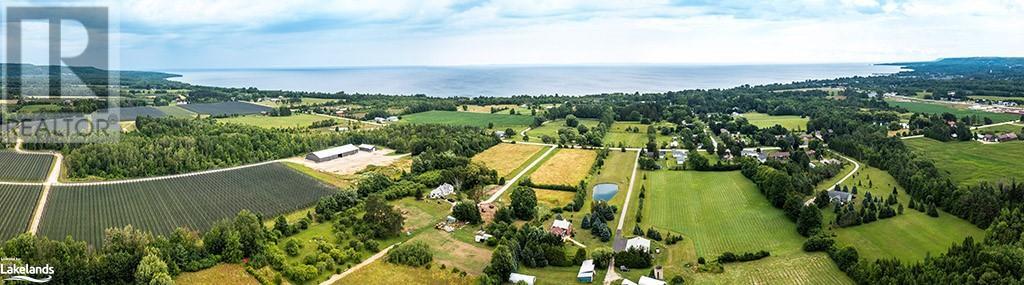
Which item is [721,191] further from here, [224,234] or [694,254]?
[224,234]

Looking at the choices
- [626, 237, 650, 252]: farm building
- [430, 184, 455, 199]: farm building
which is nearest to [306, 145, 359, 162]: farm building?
[430, 184, 455, 199]: farm building

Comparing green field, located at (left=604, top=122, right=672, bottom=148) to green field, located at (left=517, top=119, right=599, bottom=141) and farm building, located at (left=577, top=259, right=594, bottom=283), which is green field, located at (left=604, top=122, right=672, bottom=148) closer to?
green field, located at (left=517, top=119, right=599, bottom=141)

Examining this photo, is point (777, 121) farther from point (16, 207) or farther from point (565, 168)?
point (16, 207)

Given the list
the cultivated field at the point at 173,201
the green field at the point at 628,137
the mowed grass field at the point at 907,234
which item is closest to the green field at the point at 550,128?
the green field at the point at 628,137

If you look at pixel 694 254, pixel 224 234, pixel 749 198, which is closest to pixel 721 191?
pixel 749 198

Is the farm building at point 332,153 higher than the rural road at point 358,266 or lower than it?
higher

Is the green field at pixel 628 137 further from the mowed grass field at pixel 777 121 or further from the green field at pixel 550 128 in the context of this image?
the mowed grass field at pixel 777 121

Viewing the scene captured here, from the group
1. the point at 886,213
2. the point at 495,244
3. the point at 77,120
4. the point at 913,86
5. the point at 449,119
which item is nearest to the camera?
the point at 495,244
